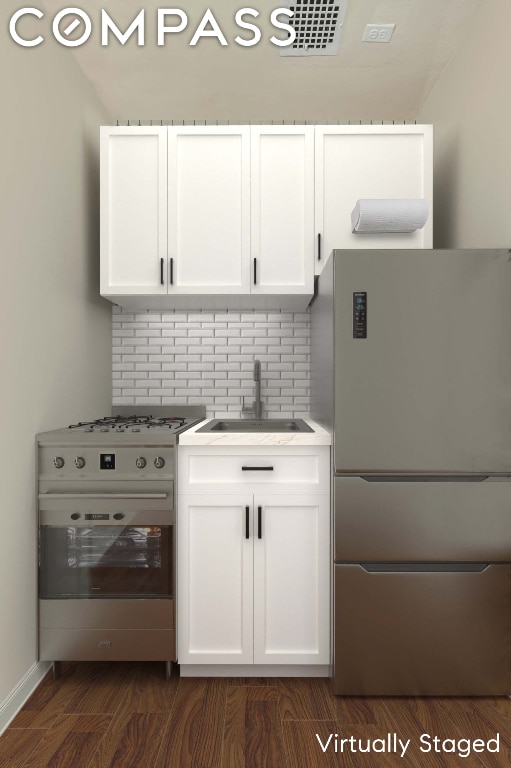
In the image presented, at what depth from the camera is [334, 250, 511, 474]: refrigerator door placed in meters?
2.04

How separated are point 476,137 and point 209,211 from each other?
4.25 feet

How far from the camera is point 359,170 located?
8.80ft

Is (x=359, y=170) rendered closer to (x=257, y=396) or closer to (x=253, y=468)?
(x=257, y=396)

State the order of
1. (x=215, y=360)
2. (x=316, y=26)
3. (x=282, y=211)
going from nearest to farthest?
(x=316, y=26) < (x=282, y=211) < (x=215, y=360)

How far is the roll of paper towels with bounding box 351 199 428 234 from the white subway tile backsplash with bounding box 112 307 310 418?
2.75ft

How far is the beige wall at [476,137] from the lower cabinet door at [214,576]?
63.8 inches

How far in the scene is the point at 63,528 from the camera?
2186 mm

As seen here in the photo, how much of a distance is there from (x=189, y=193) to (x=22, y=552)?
1.81m

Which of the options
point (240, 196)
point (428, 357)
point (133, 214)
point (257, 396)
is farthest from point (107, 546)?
point (240, 196)

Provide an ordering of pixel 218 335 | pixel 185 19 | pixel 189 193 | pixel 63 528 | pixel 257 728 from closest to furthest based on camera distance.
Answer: pixel 257 728 → pixel 63 528 → pixel 185 19 → pixel 189 193 → pixel 218 335

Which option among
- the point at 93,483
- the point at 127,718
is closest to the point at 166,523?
the point at 93,483

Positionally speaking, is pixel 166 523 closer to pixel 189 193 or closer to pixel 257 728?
pixel 257 728

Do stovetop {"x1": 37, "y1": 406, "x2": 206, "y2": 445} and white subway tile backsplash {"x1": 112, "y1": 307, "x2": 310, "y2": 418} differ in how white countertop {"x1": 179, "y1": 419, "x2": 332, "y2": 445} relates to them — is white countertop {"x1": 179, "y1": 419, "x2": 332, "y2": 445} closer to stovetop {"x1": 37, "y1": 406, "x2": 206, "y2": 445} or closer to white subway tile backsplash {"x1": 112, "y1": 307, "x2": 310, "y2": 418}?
stovetop {"x1": 37, "y1": 406, "x2": 206, "y2": 445}

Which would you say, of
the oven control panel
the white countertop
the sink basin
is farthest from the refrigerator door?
the sink basin
